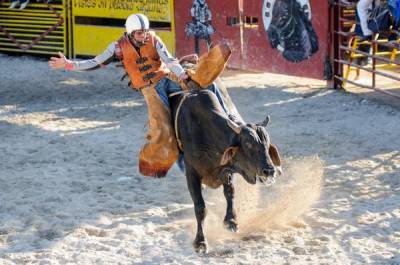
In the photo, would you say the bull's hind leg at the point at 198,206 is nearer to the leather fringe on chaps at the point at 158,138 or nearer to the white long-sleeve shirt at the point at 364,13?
the leather fringe on chaps at the point at 158,138

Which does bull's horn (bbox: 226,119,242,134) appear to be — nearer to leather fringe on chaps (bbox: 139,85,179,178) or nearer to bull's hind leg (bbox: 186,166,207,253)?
bull's hind leg (bbox: 186,166,207,253)

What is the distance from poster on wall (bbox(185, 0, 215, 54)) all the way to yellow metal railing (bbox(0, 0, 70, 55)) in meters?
3.04

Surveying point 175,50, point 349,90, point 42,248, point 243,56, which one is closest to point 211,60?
point 42,248

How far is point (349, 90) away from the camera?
1202 centimetres

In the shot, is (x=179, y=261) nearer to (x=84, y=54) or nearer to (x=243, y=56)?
(x=243, y=56)

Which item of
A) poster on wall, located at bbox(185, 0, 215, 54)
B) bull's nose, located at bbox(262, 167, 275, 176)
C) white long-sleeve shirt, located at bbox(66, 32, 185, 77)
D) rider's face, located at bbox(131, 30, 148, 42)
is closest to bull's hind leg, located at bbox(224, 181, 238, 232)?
bull's nose, located at bbox(262, 167, 275, 176)

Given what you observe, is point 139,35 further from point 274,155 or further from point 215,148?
point 274,155

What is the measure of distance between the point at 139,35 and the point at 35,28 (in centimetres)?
1041

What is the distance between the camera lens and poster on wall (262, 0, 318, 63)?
1222 centimetres

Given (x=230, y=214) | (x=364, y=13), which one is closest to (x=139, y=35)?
(x=230, y=214)

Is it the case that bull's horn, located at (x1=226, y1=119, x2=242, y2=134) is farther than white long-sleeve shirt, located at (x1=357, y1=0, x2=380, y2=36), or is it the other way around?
white long-sleeve shirt, located at (x1=357, y1=0, x2=380, y2=36)

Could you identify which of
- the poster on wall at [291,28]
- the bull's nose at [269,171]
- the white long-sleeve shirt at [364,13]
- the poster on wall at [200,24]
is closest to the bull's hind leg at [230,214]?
the bull's nose at [269,171]

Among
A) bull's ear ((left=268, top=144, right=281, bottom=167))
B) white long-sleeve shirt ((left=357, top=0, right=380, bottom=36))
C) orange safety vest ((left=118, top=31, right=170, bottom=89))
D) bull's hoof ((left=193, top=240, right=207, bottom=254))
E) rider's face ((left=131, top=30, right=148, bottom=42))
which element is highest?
white long-sleeve shirt ((left=357, top=0, right=380, bottom=36))

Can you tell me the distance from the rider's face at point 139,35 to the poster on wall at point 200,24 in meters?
7.06
